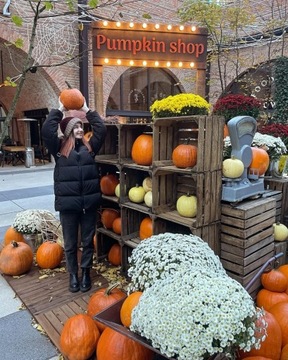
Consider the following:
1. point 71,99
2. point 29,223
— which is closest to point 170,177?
point 71,99

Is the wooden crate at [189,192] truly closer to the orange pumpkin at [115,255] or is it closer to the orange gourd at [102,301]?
the orange gourd at [102,301]

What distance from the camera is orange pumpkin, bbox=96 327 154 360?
62.1 inches

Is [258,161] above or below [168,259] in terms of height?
above

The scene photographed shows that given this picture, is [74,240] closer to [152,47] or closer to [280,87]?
[152,47]

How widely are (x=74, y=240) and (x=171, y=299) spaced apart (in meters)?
1.38

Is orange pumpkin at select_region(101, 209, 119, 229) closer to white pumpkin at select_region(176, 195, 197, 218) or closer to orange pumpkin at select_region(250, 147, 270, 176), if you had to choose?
white pumpkin at select_region(176, 195, 197, 218)

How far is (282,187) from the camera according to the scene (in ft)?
9.24


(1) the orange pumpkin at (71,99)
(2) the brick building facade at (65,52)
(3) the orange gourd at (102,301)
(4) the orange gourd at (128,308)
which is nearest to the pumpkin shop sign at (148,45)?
(1) the orange pumpkin at (71,99)

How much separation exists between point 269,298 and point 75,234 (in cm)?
156

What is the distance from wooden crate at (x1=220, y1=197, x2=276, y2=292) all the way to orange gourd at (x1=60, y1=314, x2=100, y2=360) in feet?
3.42

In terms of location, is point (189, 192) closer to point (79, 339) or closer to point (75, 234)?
point (75, 234)

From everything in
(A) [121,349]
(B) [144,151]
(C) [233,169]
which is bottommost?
(A) [121,349]

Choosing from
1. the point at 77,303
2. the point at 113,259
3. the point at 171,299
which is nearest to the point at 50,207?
the point at 113,259

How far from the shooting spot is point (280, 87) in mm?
7465
